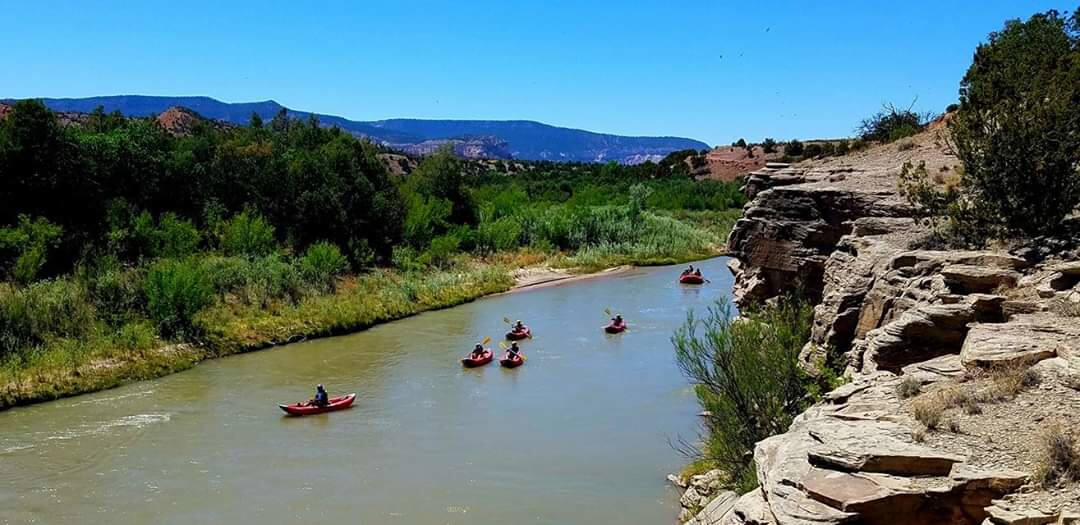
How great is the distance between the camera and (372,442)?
61.7 ft

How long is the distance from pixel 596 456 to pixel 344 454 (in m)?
5.32

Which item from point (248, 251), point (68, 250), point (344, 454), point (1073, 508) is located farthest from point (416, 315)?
point (1073, 508)

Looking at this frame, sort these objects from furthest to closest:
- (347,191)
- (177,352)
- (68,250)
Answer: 1. (347,191)
2. (68,250)
3. (177,352)

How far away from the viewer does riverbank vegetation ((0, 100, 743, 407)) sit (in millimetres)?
26016

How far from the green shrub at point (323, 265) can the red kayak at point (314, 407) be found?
14.2m

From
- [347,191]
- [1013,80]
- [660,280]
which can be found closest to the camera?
[1013,80]

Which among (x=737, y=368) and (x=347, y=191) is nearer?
(x=737, y=368)

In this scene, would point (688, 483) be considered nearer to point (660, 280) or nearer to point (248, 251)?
point (248, 251)

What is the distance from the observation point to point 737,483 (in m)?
11.9

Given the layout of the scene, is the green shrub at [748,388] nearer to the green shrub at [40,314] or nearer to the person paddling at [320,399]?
the person paddling at [320,399]

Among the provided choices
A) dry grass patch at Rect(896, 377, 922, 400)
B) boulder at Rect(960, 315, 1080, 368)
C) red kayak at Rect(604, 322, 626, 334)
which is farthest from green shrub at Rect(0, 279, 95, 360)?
boulder at Rect(960, 315, 1080, 368)

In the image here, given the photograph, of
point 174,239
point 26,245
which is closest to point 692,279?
point 174,239

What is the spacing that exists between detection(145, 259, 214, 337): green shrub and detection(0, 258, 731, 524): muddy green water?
209 centimetres

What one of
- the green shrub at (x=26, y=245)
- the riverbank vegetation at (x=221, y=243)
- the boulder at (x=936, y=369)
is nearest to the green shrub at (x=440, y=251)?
the riverbank vegetation at (x=221, y=243)
